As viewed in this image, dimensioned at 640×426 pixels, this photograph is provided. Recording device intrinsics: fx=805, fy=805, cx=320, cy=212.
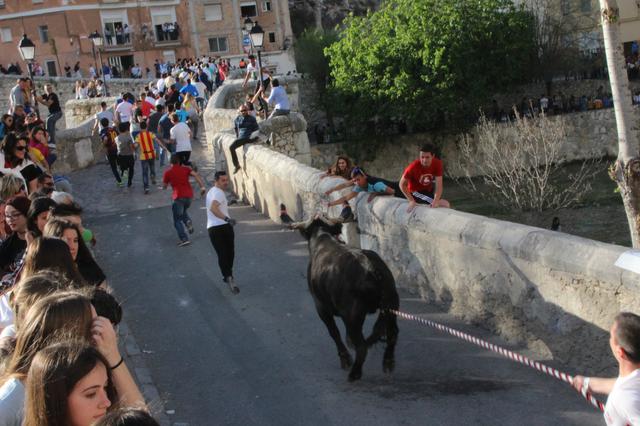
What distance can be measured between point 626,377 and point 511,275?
3007 millimetres

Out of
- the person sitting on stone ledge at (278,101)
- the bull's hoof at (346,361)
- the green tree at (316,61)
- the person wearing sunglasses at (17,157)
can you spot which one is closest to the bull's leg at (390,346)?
the bull's hoof at (346,361)

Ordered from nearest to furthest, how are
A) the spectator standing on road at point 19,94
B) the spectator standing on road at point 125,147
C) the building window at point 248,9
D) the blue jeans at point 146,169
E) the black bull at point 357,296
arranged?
the black bull at point 357,296, the spectator standing on road at point 125,147, the blue jeans at point 146,169, the spectator standing on road at point 19,94, the building window at point 248,9

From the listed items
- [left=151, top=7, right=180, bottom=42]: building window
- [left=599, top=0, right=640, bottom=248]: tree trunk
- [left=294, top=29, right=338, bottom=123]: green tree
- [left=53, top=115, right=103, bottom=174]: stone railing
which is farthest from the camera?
[left=151, top=7, right=180, bottom=42]: building window

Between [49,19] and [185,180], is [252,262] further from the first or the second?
[49,19]

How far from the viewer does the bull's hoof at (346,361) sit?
711cm

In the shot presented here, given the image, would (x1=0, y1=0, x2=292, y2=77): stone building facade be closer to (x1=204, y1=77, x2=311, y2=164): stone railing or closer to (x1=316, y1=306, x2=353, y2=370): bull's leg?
(x1=204, y1=77, x2=311, y2=164): stone railing

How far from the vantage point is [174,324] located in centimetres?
917

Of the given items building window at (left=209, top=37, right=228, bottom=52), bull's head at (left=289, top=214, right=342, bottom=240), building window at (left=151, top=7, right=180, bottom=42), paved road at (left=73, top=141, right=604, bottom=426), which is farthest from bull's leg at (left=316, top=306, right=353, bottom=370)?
building window at (left=209, top=37, right=228, bottom=52)

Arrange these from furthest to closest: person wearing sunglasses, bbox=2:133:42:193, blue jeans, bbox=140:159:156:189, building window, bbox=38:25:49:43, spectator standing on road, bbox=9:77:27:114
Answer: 1. building window, bbox=38:25:49:43
2. spectator standing on road, bbox=9:77:27:114
3. blue jeans, bbox=140:159:156:189
4. person wearing sunglasses, bbox=2:133:42:193

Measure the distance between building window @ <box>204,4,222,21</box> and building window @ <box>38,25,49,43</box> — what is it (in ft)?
35.2

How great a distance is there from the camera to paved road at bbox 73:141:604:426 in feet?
19.8

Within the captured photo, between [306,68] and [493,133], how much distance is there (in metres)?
13.3

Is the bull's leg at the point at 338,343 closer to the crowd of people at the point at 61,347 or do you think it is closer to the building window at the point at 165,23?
the crowd of people at the point at 61,347

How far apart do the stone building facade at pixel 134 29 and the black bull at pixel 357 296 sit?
48918 millimetres
